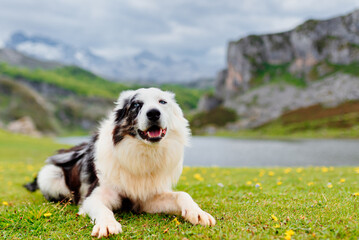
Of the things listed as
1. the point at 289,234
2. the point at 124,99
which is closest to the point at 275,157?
the point at 124,99

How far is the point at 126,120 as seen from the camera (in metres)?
5.30

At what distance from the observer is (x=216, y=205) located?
5.80m

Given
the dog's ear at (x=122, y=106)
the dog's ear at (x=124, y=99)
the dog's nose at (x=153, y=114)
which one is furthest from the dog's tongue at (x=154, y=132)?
the dog's ear at (x=124, y=99)

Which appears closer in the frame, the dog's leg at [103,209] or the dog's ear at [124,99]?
the dog's leg at [103,209]

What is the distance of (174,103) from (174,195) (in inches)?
75.9

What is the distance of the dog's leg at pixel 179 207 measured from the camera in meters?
4.32

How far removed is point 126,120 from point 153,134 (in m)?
0.69

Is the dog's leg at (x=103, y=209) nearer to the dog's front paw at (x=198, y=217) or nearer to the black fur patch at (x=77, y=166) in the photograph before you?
the black fur patch at (x=77, y=166)

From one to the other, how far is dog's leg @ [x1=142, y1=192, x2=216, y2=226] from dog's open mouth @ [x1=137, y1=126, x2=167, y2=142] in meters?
1.16

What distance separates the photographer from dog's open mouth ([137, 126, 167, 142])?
4.96 metres

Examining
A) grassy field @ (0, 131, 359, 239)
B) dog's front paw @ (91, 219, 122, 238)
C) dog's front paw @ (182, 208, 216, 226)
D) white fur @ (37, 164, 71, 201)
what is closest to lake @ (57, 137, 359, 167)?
white fur @ (37, 164, 71, 201)

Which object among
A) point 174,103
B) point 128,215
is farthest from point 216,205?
point 174,103

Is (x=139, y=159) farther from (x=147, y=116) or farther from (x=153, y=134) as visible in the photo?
(x=147, y=116)

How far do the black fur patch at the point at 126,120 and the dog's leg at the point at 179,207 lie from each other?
1380 millimetres
